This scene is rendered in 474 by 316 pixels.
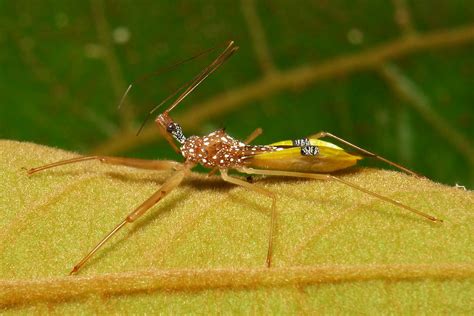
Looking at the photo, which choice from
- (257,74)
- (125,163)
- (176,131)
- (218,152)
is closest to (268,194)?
(218,152)

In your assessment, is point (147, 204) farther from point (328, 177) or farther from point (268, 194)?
point (328, 177)

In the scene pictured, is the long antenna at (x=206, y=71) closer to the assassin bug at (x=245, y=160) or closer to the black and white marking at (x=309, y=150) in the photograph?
the assassin bug at (x=245, y=160)

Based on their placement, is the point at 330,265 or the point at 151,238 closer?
the point at 330,265

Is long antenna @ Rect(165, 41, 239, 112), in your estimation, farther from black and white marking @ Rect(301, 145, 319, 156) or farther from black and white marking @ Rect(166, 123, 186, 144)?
black and white marking @ Rect(301, 145, 319, 156)

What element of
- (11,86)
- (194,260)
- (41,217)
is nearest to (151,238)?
(194,260)

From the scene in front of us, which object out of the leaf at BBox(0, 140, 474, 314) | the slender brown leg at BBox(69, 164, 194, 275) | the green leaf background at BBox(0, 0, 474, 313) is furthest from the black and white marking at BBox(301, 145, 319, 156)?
the green leaf background at BBox(0, 0, 474, 313)

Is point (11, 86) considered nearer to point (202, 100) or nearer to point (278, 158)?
point (202, 100)
